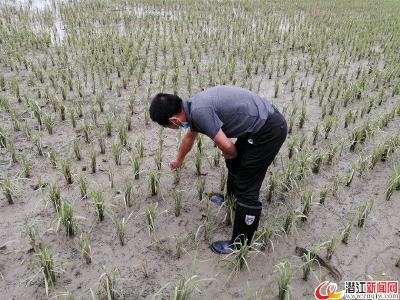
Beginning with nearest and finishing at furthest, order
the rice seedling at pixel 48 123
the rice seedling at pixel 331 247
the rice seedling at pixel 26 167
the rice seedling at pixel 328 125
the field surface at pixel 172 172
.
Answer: the field surface at pixel 172 172
the rice seedling at pixel 331 247
the rice seedling at pixel 26 167
the rice seedling at pixel 48 123
the rice seedling at pixel 328 125

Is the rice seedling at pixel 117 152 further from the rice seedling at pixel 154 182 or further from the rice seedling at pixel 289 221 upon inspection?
the rice seedling at pixel 289 221

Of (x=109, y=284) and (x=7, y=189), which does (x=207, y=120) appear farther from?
(x=7, y=189)

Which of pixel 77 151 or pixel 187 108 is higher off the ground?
pixel 187 108

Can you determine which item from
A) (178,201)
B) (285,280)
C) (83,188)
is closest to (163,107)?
(178,201)

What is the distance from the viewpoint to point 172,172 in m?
3.54

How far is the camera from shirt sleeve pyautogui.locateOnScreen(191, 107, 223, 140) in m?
2.35

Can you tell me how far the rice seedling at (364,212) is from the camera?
2.93m

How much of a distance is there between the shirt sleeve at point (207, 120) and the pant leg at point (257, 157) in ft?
1.11

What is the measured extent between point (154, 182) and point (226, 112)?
109 cm

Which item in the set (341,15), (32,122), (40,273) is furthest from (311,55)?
(40,273)

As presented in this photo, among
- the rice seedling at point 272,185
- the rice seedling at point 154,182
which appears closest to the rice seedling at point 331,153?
the rice seedling at point 272,185

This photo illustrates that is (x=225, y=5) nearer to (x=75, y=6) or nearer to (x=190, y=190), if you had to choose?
(x=75, y=6)

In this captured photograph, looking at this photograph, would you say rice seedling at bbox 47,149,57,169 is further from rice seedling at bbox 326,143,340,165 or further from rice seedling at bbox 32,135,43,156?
rice seedling at bbox 326,143,340,165

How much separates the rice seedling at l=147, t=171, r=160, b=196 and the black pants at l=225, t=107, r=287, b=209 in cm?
82
